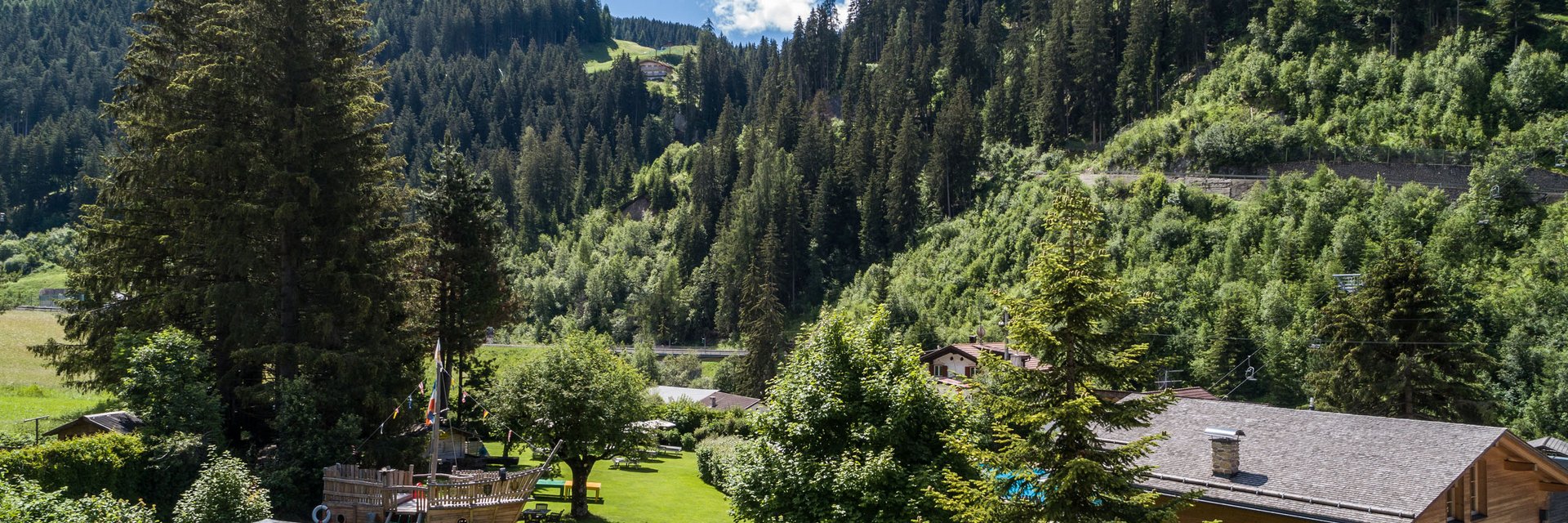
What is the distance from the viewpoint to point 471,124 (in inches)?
7510

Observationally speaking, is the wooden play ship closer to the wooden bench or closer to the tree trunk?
the tree trunk

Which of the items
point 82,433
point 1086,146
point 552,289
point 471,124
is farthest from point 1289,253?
point 471,124

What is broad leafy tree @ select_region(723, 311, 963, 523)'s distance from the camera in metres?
20.0

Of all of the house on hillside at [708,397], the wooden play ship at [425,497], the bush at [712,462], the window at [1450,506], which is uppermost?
the window at [1450,506]

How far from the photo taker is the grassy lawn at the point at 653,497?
1305 inches

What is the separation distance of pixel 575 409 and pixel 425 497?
9500 mm

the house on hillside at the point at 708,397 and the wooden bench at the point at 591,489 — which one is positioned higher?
the wooden bench at the point at 591,489

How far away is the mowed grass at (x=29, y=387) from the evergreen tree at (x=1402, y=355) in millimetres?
45873

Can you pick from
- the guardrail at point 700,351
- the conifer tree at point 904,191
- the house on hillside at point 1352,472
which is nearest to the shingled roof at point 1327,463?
the house on hillside at point 1352,472

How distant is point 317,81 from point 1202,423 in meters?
27.1

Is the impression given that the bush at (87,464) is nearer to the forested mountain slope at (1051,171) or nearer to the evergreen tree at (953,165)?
the forested mountain slope at (1051,171)

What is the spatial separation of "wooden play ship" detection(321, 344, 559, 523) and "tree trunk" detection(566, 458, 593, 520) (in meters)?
7.51

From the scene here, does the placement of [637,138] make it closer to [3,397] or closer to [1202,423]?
[3,397]

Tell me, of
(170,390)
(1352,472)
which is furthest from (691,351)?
(1352,472)
